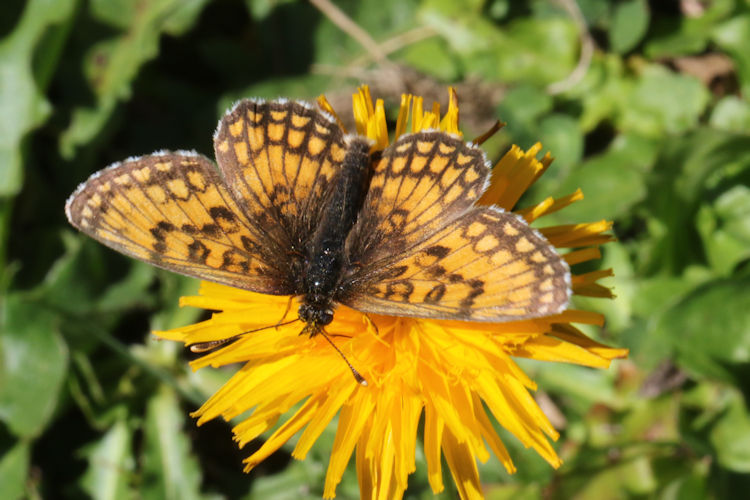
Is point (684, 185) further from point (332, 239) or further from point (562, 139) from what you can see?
point (332, 239)

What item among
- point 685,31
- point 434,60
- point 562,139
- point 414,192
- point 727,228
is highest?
point 434,60

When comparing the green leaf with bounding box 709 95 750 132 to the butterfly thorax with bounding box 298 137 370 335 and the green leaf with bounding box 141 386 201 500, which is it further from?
the green leaf with bounding box 141 386 201 500

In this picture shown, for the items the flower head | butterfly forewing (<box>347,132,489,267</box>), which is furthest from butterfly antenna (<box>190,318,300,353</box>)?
butterfly forewing (<box>347,132,489,267</box>)

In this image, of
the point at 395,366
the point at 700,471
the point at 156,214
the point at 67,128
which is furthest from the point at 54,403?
the point at 700,471

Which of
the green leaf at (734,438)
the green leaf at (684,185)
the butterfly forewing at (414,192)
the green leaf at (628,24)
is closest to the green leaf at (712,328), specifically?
the green leaf at (734,438)

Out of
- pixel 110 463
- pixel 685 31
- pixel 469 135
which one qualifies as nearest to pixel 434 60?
pixel 469 135

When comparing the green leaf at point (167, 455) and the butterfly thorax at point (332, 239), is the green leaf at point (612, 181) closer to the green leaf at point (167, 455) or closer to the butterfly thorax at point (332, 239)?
the butterfly thorax at point (332, 239)
